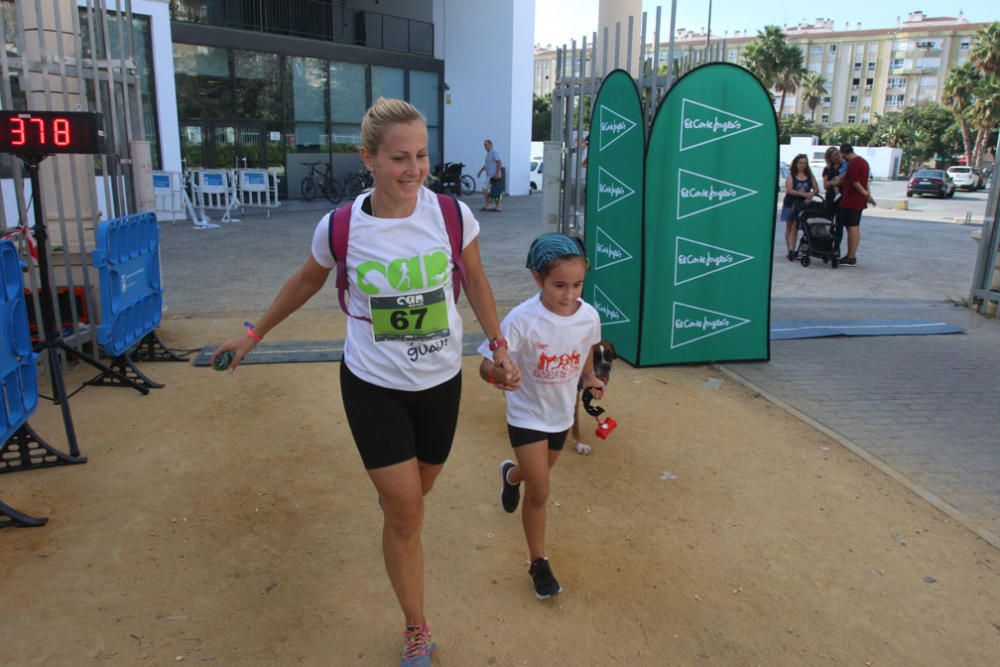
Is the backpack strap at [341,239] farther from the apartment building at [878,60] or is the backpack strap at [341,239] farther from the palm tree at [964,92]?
the apartment building at [878,60]

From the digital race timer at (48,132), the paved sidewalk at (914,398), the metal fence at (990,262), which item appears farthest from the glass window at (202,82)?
the metal fence at (990,262)

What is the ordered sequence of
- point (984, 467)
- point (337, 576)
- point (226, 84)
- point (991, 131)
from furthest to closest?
point (991, 131)
point (226, 84)
point (984, 467)
point (337, 576)

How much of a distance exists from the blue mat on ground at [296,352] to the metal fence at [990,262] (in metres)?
6.22

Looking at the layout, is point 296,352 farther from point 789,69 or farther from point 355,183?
point 789,69

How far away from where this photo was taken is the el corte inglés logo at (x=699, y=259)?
5953 millimetres

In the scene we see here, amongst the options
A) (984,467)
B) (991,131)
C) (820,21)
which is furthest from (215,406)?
(820,21)

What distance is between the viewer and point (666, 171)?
226 inches

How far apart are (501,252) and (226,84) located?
11865 mm

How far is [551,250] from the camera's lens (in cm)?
315

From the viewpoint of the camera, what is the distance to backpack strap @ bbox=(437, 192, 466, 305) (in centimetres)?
266

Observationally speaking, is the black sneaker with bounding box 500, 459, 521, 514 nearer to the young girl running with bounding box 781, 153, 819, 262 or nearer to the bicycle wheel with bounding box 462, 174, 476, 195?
the young girl running with bounding box 781, 153, 819, 262

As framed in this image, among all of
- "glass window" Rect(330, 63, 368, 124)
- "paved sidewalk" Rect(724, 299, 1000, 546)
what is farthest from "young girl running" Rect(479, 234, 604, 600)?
"glass window" Rect(330, 63, 368, 124)

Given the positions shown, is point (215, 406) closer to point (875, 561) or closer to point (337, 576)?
point (337, 576)

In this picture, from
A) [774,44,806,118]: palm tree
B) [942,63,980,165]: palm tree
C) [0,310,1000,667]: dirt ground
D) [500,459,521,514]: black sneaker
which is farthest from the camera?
[774,44,806,118]: palm tree
